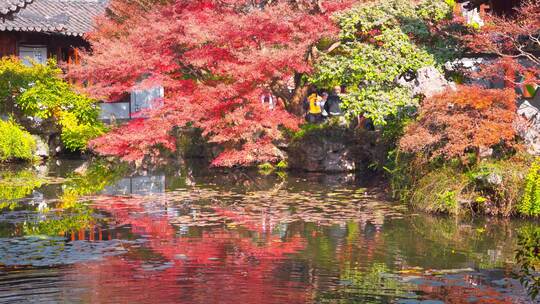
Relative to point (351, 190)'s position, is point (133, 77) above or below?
above

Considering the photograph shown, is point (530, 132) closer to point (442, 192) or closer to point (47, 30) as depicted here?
point (442, 192)

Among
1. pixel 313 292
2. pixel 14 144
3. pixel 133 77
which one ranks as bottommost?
pixel 313 292

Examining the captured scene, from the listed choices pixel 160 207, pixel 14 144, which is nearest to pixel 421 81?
pixel 160 207

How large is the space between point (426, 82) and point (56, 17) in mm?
17434

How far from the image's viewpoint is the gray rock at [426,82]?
20.2 m

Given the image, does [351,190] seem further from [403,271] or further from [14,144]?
[14,144]

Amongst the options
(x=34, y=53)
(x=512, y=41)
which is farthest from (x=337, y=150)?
(x=34, y=53)

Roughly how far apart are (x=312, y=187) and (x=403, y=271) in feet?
27.7

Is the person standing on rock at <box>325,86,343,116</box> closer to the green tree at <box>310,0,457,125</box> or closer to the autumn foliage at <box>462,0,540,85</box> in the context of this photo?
the green tree at <box>310,0,457,125</box>

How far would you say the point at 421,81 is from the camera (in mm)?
20328

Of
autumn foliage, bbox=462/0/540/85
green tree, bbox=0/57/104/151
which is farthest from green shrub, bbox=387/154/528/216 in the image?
green tree, bbox=0/57/104/151

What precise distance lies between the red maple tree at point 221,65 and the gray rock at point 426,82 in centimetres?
234

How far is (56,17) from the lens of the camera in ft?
105

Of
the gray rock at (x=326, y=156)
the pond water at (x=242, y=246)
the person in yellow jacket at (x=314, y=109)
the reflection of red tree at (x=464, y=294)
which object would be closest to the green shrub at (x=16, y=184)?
the pond water at (x=242, y=246)
